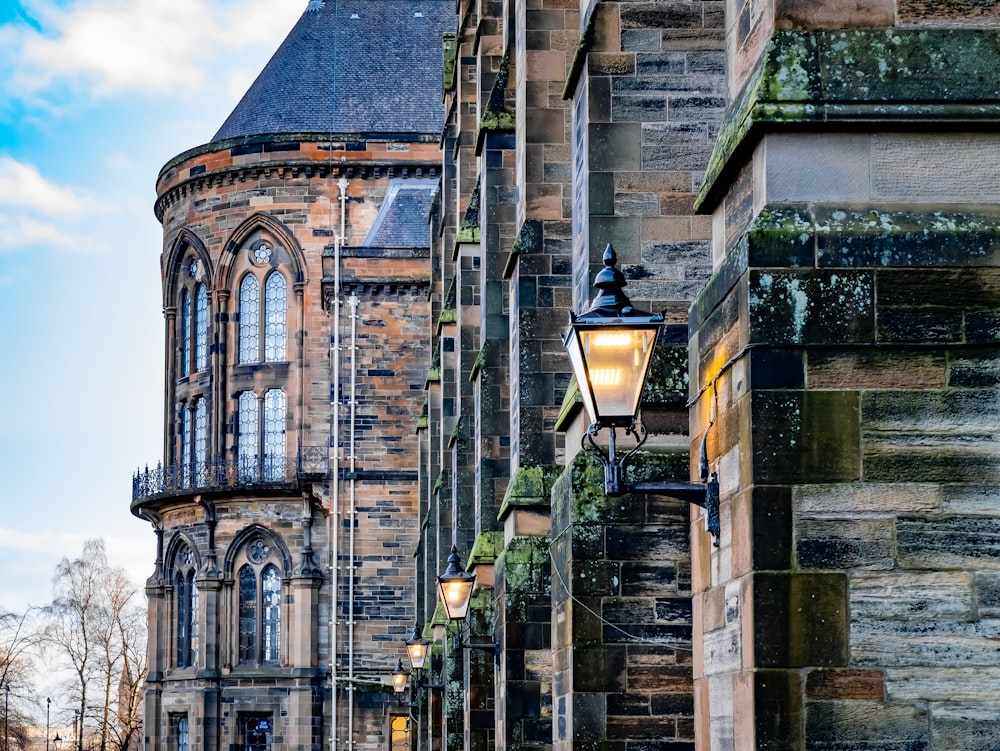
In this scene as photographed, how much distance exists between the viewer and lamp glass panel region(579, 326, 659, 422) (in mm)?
9438

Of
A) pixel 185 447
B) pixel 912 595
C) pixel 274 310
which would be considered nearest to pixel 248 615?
pixel 185 447

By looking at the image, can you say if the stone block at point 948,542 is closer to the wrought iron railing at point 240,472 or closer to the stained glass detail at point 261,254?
the wrought iron railing at point 240,472

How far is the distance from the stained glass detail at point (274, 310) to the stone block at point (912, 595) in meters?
38.9

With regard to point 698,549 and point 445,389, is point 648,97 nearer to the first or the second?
point 698,549

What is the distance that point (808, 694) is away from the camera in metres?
7.76

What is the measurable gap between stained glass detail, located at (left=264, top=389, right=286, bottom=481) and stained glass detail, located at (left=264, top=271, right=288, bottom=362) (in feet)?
3.48

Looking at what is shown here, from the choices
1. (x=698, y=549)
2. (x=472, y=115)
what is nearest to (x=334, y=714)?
(x=472, y=115)

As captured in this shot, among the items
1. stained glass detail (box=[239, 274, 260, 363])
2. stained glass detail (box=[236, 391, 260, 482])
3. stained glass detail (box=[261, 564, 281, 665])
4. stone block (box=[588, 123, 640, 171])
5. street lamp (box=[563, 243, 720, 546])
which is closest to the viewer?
street lamp (box=[563, 243, 720, 546])

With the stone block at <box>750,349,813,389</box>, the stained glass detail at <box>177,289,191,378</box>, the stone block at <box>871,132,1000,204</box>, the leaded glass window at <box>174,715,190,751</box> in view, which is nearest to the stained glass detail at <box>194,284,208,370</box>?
the stained glass detail at <box>177,289,191,378</box>

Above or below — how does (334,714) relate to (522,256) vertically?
below

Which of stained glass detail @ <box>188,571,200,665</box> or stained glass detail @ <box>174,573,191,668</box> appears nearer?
stained glass detail @ <box>188,571,200,665</box>

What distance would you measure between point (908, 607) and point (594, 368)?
2280 mm

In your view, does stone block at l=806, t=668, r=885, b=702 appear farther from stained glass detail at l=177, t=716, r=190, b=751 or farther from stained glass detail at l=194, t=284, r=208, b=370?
stained glass detail at l=194, t=284, r=208, b=370

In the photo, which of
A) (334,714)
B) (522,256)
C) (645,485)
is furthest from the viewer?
(334,714)
